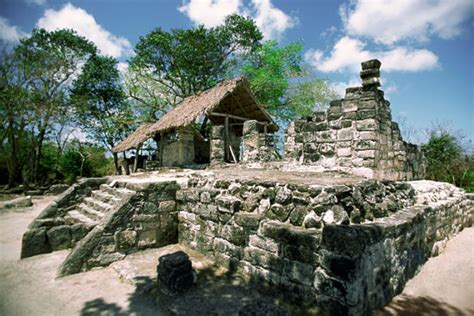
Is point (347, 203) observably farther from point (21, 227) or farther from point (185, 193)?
point (21, 227)

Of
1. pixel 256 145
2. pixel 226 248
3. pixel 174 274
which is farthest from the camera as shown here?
pixel 256 145

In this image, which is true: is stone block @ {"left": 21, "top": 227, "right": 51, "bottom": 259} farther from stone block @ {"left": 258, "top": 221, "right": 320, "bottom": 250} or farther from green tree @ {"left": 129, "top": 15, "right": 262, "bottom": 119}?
green tree @ {"left": 129, "top": 15, "right": 262, "bottom": 119}

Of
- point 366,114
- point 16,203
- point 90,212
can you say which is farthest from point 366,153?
point 16,203

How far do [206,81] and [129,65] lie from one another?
651 centimetres

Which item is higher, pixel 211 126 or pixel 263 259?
pixel 211 126

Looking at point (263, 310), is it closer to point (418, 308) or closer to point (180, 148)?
point (418, 308)

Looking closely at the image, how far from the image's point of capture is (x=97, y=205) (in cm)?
600

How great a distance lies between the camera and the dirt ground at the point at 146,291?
3.00 meters

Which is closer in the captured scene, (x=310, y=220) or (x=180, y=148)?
(x=310, y=220)

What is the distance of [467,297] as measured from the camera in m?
3.31

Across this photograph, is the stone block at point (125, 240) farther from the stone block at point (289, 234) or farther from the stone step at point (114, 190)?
the stone block at point (289, 234)

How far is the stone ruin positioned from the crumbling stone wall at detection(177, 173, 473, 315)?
1 cm

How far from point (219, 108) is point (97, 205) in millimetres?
8795

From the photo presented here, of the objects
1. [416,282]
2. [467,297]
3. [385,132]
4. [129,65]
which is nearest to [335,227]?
[416,282]
